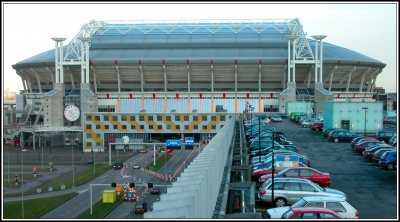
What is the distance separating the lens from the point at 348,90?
7350 cm

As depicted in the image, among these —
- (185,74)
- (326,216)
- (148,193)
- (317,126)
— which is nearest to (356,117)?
(317,126)

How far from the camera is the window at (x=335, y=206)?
11.7 meters

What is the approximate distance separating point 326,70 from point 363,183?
182 feet

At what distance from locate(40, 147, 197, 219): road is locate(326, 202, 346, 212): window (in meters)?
13.0

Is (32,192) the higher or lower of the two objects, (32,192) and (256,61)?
the lower

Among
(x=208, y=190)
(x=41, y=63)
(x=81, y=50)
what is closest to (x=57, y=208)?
(x=208, y=190)

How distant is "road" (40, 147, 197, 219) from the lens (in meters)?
23.7

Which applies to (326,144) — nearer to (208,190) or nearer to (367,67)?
(208,190)

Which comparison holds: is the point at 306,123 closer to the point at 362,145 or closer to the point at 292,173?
the point at 362,145

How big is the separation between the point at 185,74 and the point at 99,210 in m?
47.0

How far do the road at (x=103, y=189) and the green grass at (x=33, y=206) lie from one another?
0.45 meters

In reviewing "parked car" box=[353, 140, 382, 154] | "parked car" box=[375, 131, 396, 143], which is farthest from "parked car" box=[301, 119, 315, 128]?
"parked car" box=[353, 140, 382, 154]

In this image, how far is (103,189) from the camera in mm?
30062

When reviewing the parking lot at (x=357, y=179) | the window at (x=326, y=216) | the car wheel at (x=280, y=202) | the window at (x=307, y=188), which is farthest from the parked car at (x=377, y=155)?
the window at (x=326, y=216)
